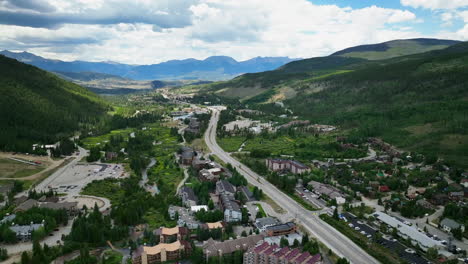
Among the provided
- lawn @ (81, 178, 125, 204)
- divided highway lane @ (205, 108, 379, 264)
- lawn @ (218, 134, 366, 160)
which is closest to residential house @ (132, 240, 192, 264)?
divided highway lane @ (205, 108, 379, 264)

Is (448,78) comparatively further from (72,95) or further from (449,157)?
(72,95)

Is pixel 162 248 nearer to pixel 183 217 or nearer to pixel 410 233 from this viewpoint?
pixel 183 217

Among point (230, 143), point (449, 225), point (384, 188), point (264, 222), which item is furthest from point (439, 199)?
point (230, 143)

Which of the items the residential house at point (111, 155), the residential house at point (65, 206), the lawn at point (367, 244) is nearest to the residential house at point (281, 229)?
the lawn at point (367, 244)

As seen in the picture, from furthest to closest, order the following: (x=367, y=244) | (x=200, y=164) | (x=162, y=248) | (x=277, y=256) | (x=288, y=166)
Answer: (x=200, y=164) → (x=288, y=166) → (x=367, y=244) → (x=162, y=248) → (x=277, y=256)

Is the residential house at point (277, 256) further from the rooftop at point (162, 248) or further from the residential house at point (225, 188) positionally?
the residential house at point (225, 188)

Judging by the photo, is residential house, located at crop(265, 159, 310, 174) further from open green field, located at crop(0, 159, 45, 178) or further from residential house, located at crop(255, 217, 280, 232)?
open green field, located at crop(0, 159, 45, 178)
